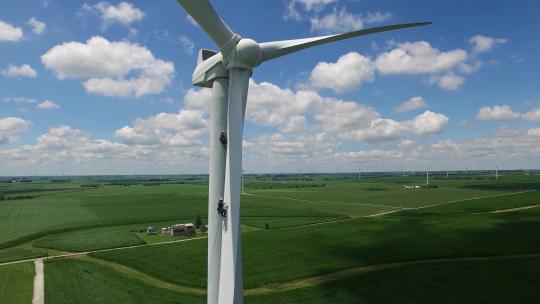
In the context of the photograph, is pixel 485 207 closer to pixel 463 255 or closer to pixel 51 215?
pixel 463 255

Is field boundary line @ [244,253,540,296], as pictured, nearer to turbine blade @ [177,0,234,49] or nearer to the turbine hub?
the turbine hub

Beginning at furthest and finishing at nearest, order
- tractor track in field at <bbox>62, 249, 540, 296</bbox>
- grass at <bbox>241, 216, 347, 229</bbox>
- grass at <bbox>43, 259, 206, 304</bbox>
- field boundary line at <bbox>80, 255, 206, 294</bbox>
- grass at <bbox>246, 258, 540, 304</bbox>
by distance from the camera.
Answer: grass at <bbox>241, 216, 347, 229</bbox> < field boundary line at <bbox>80, 255, 206, 294</bbox> < tractor track in field at <bbox>62, 249, 540, 296</bbox> < grass at <bbox>43, 259, 206, 304</bbox> < grass at <bbox>246, 258, 540, 304</bbox>

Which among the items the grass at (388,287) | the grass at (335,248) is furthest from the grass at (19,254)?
the grass at (388,287)

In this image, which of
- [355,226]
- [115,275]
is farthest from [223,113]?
[355,226]

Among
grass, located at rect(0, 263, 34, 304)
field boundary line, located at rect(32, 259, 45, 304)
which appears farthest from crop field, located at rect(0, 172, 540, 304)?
field boundary line, located at rect(32, 259, 45, 304)

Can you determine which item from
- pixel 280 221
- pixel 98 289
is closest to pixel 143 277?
pixel 98 289

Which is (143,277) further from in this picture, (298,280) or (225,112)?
(225,112)
